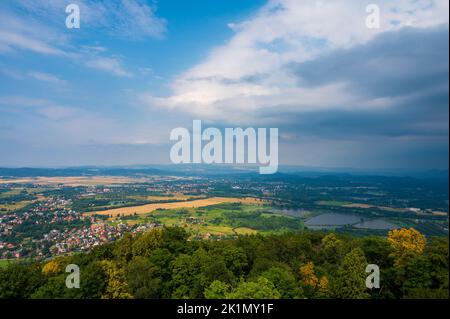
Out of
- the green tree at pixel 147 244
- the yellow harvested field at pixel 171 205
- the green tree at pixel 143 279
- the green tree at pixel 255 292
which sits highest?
the green tree at pixel 255 292

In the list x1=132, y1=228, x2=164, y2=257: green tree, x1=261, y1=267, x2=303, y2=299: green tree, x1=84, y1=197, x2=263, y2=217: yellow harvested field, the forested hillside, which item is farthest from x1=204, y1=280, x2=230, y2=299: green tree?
x1=84, y1=197, x2=263, y2=217: yellow harvested field

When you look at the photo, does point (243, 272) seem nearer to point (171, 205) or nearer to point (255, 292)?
point (255, 292)

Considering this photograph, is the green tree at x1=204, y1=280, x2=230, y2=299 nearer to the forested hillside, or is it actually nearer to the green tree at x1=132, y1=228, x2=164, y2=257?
the forested hillside

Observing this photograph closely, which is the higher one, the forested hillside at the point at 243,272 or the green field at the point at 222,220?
the forested hillside at the point at 243,272

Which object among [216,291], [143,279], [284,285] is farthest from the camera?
[143,279]

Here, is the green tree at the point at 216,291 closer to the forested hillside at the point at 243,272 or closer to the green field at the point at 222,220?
the forested hillside at the point at 243,272

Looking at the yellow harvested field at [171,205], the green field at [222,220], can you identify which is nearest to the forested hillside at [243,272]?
the green field at [222,220]

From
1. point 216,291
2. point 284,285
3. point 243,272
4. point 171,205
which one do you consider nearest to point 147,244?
point 243,272

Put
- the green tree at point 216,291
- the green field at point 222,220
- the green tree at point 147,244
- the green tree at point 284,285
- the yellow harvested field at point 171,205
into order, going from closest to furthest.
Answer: the green tree at point 216,291 < the green tree at point 284,285 < the green tree at point 147,244 < the green field at point 222,220 < the yellow harvested field at point 171,205

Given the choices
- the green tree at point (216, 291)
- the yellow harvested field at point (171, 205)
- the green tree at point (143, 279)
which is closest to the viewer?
the green tree at point (216, 291)
